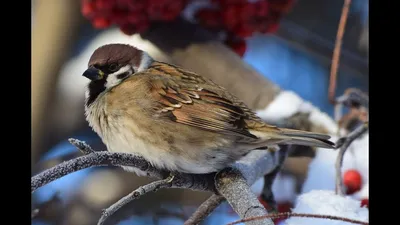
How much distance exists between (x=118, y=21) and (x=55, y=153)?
0.74ft

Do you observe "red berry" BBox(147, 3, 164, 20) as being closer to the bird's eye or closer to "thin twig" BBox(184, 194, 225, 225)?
the bird's eye

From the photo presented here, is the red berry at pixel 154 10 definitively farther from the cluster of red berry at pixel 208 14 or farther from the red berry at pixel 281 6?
the red berry at pixel 281 6

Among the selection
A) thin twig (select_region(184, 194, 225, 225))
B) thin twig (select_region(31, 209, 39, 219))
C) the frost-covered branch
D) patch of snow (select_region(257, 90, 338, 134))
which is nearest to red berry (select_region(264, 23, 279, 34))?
patch of snow (select_region(257, 90, 338, 134))

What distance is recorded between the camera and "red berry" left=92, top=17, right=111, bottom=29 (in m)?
0.79

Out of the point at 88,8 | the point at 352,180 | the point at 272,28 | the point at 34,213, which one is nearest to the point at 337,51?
the point at 272,28

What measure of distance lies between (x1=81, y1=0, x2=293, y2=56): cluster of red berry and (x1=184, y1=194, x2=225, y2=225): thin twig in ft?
0.87

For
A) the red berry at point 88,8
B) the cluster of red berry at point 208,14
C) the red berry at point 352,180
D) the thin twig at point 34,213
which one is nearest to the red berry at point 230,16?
the cluster of red berry at point 208,14

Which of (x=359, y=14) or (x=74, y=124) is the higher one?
(x=359, y=14)

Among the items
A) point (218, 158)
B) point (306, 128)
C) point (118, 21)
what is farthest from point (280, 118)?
point (118, 21)

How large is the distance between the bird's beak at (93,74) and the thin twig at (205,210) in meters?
0.23

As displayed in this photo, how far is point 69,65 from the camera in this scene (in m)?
0.79

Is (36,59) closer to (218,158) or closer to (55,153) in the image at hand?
(55,153)

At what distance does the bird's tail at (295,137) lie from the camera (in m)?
0.71

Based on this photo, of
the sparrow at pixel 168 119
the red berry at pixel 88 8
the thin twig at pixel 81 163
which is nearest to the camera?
the thin twig at pixel 81 163
